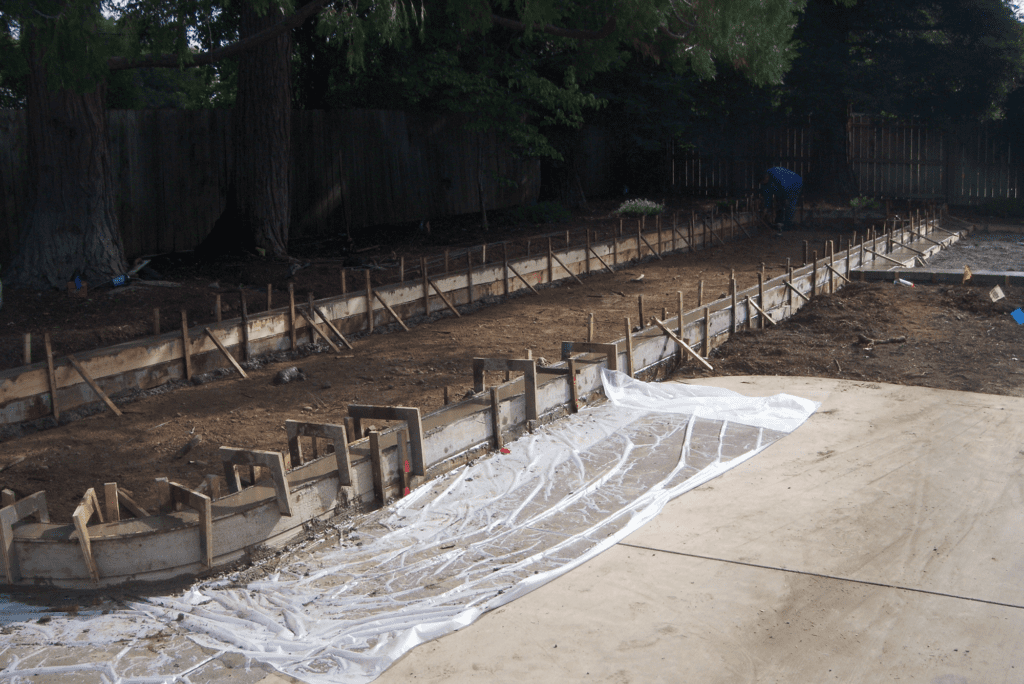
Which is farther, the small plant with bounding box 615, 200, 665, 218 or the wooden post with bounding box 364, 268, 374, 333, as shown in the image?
the small plant with bounding box 615, 200, 665, 218

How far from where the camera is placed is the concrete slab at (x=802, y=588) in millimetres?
3883

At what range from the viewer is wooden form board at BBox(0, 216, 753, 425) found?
7.07 m

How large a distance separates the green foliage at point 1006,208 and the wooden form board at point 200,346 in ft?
49.8

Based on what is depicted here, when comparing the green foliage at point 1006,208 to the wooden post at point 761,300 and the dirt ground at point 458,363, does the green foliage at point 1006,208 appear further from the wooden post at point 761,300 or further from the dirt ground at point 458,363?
the wooden post at point 761,300

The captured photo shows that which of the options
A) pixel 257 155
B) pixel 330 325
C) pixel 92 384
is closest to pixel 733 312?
pixel 330 325

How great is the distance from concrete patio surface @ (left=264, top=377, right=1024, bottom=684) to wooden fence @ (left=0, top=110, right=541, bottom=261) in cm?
978

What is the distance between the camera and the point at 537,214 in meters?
18.6

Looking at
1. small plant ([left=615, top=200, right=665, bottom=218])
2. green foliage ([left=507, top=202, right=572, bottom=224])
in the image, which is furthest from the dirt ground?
small plant ([left=615, top=200, right=665, bottom=218])

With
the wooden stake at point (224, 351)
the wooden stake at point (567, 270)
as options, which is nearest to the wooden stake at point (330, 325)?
the wooden stake at point (224, 351)

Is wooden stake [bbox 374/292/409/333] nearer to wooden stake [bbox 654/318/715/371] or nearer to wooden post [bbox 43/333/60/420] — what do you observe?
wooden stake [bbox 654/318/715/371]

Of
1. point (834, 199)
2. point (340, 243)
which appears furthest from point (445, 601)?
point (834, 199)

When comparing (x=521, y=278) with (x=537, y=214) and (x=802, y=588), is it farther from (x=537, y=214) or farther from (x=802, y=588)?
(x=802, y=588)

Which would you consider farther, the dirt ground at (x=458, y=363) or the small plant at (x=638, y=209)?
the small plant at (x=638, y=209)

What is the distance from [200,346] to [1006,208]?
2063 cm
